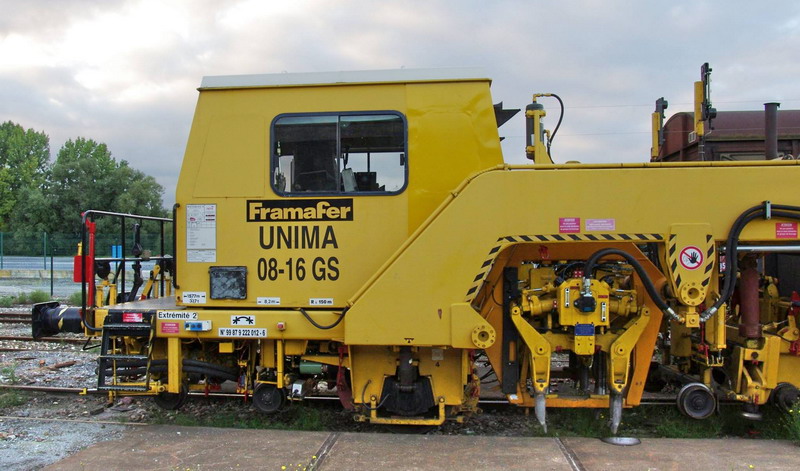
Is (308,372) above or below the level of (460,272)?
below

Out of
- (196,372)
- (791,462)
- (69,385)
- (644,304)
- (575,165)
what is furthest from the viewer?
(69,385)

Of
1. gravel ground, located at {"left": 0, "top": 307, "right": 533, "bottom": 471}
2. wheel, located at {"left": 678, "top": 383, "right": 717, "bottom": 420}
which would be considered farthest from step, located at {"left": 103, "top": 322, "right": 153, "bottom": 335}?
wheel, located at {"left": 678, "top": 383, "right": 717, "bottom": 420}

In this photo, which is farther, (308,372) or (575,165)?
(308,372)

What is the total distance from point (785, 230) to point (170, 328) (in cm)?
524

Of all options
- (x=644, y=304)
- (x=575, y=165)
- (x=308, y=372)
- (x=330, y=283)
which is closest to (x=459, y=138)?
(x=575, y=165)

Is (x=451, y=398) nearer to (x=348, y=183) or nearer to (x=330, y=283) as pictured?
(x=330, y=283)

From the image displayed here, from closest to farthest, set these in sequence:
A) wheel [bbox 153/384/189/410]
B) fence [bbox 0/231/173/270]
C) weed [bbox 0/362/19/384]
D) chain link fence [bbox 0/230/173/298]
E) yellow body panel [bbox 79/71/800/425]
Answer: yellow body panel [bbox 79/71/800/425]
wheel [bbox 153/384/189/410]
weed [bbox 0/362/19/384]
chain link fence [bbox 0/230/173/298]
fence [bbox 0/231/173/270]

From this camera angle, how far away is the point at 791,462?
13.5 feet

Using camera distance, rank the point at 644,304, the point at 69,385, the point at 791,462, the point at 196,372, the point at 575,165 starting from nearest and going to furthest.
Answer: the point at 791,462
the point at 575,165
the point at 644,304
the point at 196,372
the point at 69,385

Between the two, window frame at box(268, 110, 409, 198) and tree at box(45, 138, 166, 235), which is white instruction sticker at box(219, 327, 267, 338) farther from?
tree at box(45, 138, 166, 235)

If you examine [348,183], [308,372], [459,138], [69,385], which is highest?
[459,138]

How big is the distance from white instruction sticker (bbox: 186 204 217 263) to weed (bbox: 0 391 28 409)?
3.15 metres

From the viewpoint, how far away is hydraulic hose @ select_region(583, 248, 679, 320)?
4.41m

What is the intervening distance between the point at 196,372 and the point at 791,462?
16.1 ft
